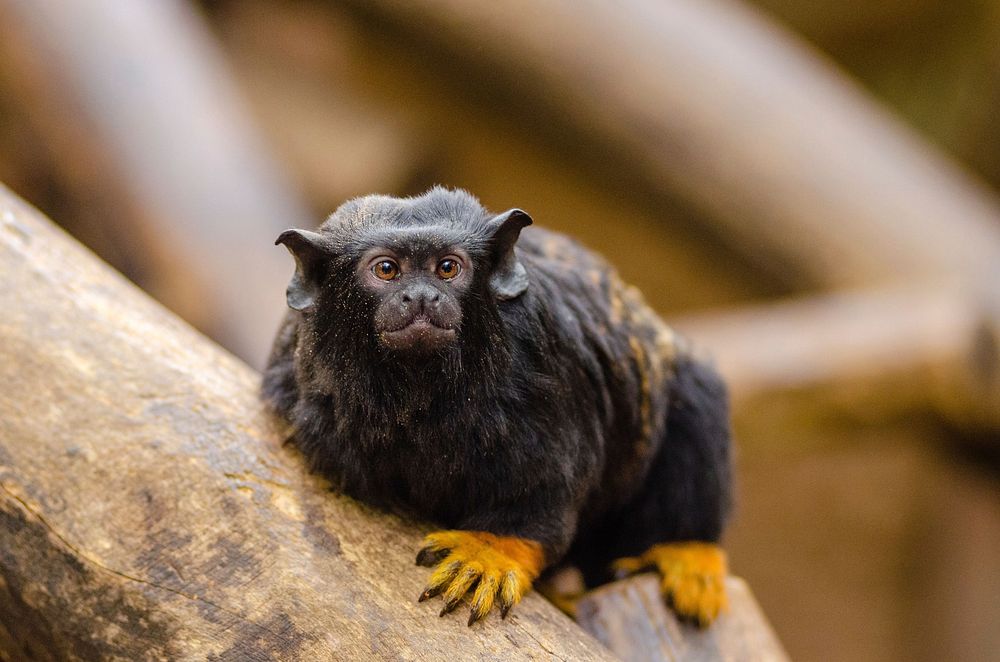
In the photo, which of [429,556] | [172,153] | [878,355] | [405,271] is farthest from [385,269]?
[878,355]

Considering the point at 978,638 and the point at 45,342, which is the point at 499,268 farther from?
the point at 978,638

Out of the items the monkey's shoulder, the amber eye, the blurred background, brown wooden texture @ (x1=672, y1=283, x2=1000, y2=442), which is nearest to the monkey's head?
the amber eye

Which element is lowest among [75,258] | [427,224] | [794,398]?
[75,258]

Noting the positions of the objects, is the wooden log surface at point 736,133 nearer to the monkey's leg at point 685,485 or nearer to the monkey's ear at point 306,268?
the monkey's leg at point 685,485

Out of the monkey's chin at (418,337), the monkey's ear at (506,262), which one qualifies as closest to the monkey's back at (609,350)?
the monkey's ear at (506,262)

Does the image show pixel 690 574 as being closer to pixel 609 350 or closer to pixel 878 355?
pixel 609 350

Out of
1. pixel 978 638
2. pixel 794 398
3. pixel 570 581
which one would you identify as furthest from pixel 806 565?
pixel 570 581
